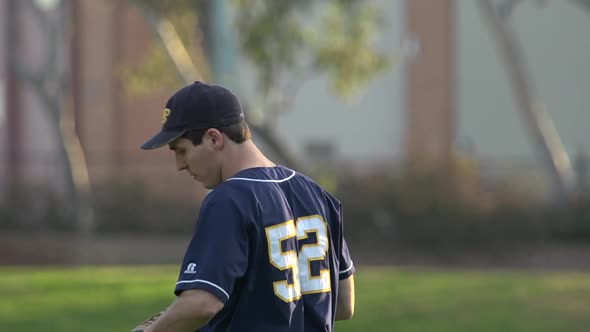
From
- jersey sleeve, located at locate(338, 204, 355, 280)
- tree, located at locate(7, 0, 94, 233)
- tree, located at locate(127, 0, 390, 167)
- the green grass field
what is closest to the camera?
jersey sleeve, located at locate(338, 204, 355, 280)

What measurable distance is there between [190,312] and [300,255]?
0.51 m

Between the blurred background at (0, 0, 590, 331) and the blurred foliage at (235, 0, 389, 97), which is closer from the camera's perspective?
the blurred background at (0, 0, 590, 331)

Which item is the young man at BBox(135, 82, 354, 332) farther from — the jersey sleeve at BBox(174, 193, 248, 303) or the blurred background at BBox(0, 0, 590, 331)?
the blurred background at BBox(0, 0, 590, 331)

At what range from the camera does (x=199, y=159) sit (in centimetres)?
404

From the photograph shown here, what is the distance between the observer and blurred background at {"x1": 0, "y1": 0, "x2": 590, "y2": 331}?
563 inches

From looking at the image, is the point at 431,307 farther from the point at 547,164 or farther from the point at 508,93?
the point at 508,93

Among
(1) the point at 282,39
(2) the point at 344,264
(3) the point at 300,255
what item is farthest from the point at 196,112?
(1) the point at 282,39

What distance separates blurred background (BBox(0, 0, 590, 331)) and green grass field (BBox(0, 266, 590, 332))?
0.05 metres

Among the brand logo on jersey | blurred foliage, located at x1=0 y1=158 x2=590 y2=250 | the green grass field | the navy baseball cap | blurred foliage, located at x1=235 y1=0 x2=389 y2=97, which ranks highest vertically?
the navy baseball cap

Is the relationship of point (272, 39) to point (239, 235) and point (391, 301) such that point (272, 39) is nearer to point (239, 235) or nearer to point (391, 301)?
point (391, 301)

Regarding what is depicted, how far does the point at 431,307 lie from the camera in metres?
12.7

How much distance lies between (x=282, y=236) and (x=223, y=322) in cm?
37

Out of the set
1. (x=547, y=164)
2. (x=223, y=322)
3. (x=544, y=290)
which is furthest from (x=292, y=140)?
(x=223, y=322)

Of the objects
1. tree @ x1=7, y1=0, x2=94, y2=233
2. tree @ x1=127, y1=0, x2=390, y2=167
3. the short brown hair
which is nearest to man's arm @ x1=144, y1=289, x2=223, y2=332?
the short brown hair
